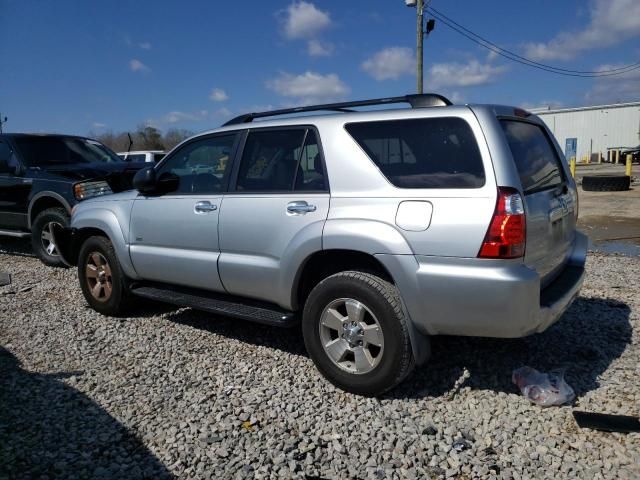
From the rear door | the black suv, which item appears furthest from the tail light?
the black suv

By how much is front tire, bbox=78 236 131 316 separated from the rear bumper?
2938 mm

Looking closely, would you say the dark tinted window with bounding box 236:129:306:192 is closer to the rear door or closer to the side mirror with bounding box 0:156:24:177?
the rear door

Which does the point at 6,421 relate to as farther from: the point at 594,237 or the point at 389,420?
the point at 594,237

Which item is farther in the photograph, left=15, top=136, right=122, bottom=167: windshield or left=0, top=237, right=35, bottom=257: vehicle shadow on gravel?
left=0, top=237, right=35, bottom=257: vehicle shadow on gravel

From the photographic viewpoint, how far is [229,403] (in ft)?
11.4

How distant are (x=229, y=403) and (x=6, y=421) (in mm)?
1364

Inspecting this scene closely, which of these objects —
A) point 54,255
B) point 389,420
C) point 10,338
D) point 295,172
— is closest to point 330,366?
point 389,420

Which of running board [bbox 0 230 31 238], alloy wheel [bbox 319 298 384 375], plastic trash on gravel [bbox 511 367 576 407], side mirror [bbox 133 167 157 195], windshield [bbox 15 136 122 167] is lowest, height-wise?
plastic trash on gravel [bbox 511 367 576 407]

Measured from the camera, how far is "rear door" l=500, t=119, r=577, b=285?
10.3ft

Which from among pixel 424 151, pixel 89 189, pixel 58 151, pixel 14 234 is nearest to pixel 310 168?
pixel 424 151

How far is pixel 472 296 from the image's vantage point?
9.77 ft

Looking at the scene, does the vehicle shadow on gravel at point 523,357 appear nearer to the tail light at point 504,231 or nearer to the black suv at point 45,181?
the tail light at point 504,231

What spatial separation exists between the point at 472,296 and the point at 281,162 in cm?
174

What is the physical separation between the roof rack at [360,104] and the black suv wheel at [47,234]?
4.27 metres
